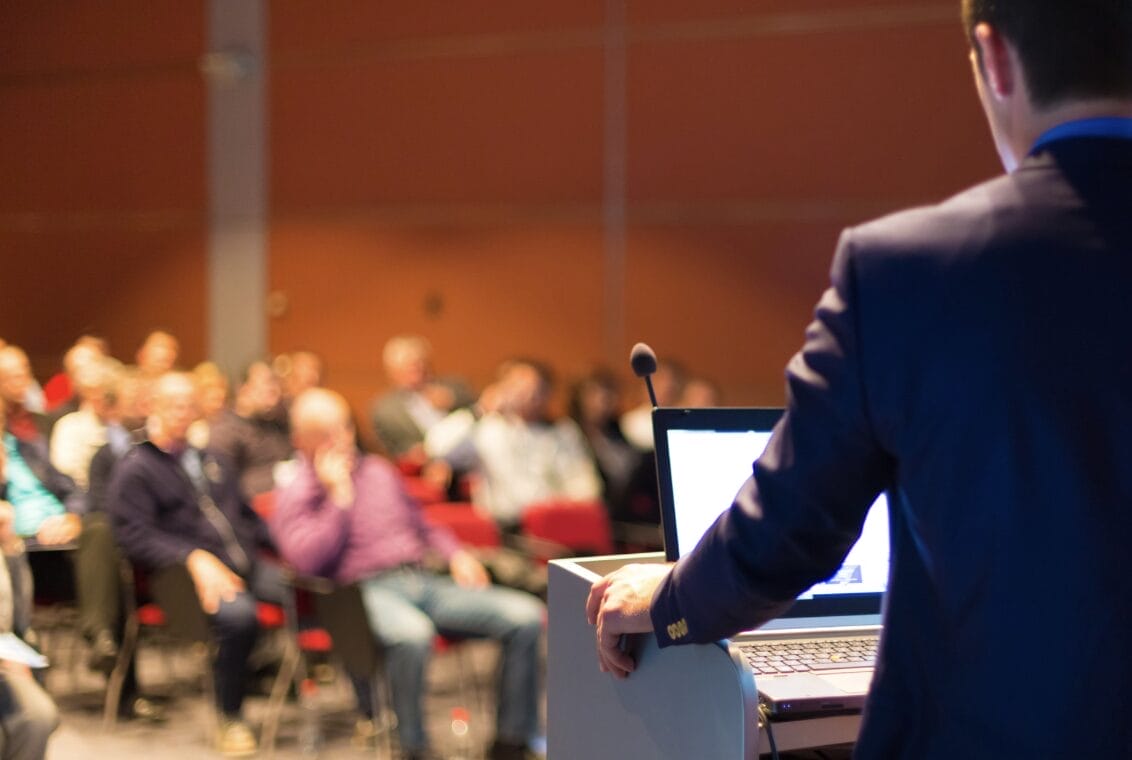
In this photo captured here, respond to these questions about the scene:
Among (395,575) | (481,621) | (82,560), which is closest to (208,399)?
(82,560)

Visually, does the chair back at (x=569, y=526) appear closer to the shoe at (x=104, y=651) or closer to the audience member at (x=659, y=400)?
the audience member at (x=659, y=400)

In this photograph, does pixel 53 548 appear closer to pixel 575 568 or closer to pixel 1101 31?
pixel 575 568

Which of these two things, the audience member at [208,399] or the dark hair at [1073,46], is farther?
the audience member at [208,399]

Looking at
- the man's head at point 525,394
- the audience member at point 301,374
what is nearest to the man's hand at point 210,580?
the man's head at point 525,394

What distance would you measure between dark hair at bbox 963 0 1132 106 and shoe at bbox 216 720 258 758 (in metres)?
4.47

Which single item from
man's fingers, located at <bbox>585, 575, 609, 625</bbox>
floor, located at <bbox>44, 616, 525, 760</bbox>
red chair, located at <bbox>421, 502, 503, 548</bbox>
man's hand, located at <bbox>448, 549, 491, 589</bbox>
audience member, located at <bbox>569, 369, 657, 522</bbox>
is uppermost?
man's fingers, located at <bbox>585, 575, 609, 625</bbox>

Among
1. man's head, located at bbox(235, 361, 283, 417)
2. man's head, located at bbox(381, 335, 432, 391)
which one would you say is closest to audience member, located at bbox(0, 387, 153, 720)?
man's head, located at bbox(235, 361, 283, 417)

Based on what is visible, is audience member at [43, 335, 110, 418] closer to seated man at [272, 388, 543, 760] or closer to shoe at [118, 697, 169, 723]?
shoe at [118, 697, 169, 723]

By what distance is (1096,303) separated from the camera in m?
1.20

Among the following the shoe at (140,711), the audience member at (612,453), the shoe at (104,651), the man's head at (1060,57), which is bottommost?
the shoe at (140,711)

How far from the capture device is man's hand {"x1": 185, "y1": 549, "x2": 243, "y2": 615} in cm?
508

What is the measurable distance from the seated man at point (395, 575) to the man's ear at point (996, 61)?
379cm

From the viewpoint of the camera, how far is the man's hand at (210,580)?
5082 millimetres

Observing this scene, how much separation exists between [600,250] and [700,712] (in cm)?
732
